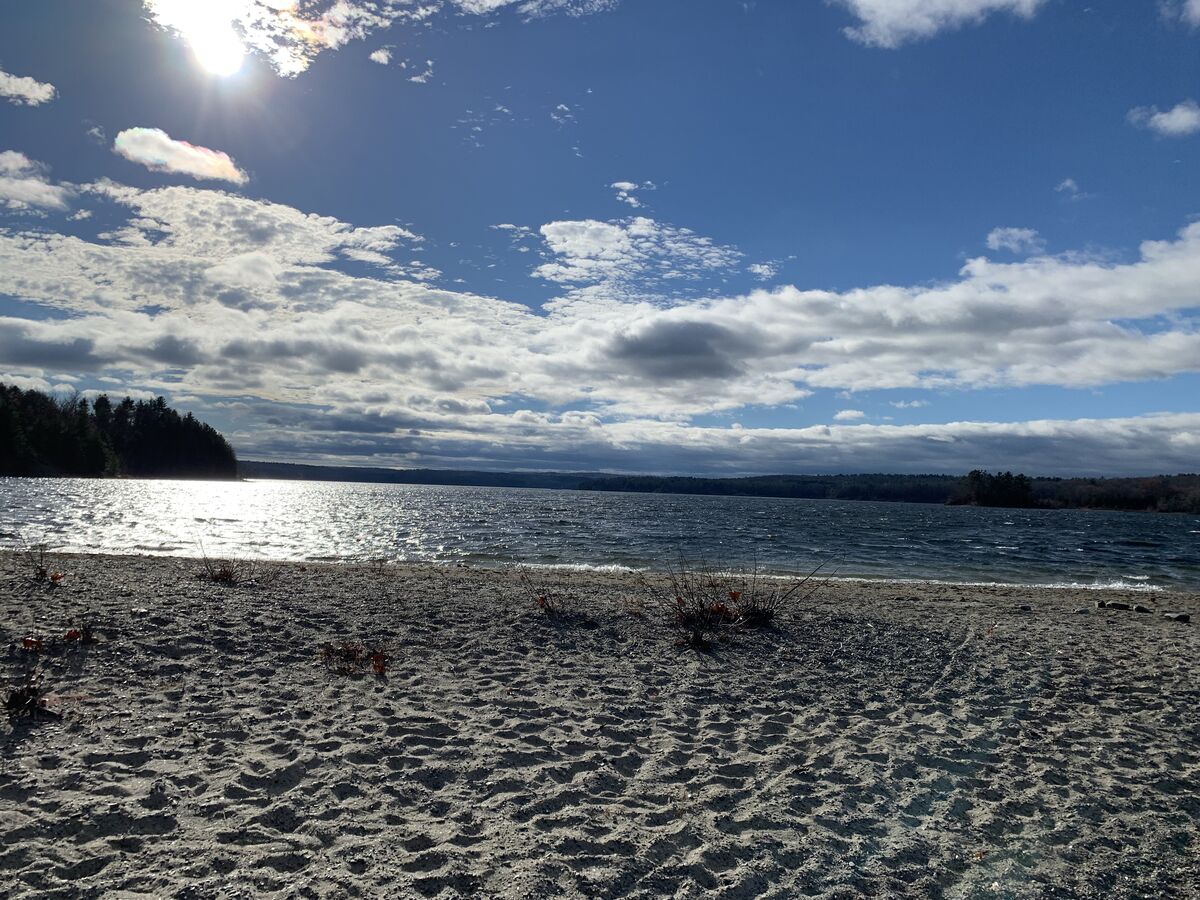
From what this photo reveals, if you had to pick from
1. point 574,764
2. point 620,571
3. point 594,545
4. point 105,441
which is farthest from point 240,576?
point 105,441

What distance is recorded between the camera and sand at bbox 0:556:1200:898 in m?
4.79

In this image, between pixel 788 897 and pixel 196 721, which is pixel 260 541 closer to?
pixel 196 721

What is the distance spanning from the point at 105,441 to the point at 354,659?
12876cm

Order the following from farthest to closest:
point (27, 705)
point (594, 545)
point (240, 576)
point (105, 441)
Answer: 1. point (105, 441)
2. point (594, 545)
3. point (240, 576)
4. point (27, 705)

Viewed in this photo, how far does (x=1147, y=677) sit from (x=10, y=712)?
14292 mm

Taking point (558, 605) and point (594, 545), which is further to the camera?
point (594, 545)

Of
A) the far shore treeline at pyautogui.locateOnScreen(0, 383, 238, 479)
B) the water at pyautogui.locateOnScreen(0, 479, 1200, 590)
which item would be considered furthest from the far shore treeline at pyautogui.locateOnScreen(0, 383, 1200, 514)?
the water at pyautogui.locateOnScreen(0, 479, 1200, 590)

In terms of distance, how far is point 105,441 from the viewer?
113 meters

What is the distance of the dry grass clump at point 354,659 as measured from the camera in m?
8.99

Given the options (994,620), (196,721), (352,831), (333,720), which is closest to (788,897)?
(352,831)

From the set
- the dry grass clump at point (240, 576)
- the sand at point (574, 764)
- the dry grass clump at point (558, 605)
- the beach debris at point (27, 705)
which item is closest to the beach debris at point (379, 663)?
the sand at point (574, 764)

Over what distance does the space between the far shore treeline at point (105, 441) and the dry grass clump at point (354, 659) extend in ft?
383

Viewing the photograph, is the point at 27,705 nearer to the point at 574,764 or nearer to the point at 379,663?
the point at 379,663

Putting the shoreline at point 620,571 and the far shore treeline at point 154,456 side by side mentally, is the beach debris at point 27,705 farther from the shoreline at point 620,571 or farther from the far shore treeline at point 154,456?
the far shore treeline at point 154,456
